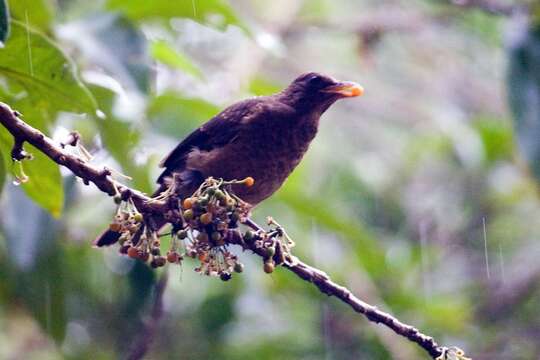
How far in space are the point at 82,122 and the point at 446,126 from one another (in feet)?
6.57

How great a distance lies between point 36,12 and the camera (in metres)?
2.08

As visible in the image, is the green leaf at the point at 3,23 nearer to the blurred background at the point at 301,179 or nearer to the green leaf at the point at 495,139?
the blurred background at the point at 301,179

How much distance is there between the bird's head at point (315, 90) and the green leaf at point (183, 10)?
349mm

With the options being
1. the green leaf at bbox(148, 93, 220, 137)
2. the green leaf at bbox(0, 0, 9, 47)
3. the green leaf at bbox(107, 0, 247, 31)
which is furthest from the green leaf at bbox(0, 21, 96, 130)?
the green leaf at bbox(148, 93, 220, 137)

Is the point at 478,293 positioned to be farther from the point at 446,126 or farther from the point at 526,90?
the point at 526,90

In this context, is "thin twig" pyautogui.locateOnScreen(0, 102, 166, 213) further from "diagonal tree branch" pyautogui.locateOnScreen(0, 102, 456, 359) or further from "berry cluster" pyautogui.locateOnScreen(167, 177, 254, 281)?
"berry cluster" pyautogui.locateOnScreen(167, 177, 254, 281)

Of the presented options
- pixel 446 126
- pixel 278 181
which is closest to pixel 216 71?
pixel 446 126

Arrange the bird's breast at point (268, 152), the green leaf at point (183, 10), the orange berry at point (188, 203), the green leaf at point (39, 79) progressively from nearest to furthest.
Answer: the orange berry at point (188, 203), the green leaf at point (39, 79), the bird's breast at point (268, 152), the green leaf at point (183, 10)

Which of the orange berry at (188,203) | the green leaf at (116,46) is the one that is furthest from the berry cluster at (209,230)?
the green leaf at (116,46)

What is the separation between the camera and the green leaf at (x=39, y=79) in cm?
157

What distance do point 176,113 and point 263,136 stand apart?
71cm

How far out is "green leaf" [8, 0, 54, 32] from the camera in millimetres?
1944

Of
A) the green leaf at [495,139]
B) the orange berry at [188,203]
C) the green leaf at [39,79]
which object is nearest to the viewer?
the orange berry at [188,203]

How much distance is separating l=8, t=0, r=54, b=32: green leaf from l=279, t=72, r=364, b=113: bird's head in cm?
65
